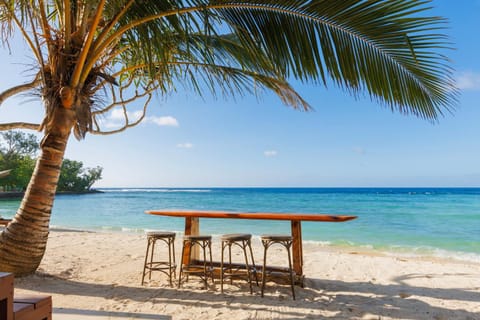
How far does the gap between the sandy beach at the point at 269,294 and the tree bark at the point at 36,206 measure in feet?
0.88

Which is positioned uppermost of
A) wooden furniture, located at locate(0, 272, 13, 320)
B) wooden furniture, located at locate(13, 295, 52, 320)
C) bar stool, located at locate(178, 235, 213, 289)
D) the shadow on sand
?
wooden furniture, located at locate(0, 272, 13, 320)

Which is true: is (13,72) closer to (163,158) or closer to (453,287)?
(453,287)

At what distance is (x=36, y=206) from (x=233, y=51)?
255 centimetres

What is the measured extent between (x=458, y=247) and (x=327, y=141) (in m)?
20.1

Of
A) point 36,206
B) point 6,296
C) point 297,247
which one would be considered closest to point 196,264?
point 297,247

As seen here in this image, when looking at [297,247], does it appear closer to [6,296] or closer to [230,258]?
[230,258]

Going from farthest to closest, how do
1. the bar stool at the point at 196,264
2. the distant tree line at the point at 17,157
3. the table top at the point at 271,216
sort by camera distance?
the distant tree line at the point at 17,157 < the bar stool at the point at 196,264 < the table top at the point at 271,216

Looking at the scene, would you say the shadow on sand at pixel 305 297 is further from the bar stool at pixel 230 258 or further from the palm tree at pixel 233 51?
the palm tree at pixel 233 51

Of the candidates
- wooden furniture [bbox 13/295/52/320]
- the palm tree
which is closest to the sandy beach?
the palm tree

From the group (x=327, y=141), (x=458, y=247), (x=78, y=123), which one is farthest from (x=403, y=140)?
(x=78, y=123)

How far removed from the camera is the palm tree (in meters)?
2.21

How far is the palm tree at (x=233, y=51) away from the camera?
2.21m

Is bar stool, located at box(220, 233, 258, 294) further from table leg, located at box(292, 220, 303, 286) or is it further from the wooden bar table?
table leg, located at box(292, 220, 303, 286)

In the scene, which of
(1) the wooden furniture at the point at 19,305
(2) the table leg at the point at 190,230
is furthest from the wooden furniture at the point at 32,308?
(2) the table leg at the point at 190,230
